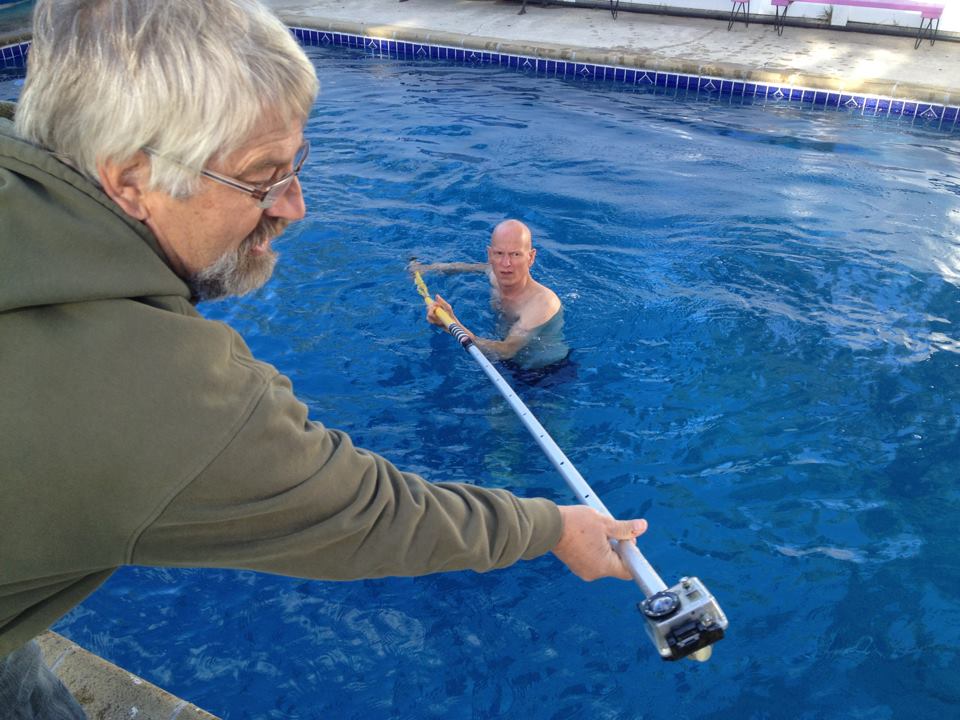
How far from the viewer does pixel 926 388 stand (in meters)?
5.08

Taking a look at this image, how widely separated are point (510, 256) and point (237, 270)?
3687 millimetres

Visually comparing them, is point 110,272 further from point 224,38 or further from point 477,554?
point 477,554

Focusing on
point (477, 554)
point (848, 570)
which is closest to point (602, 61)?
point (848, 570)

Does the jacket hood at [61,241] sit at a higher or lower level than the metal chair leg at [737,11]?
lower

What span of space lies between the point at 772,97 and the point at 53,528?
1050 centimetres

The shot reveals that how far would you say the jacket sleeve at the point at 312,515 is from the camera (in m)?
1.35

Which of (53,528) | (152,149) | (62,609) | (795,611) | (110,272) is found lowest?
(795,611)

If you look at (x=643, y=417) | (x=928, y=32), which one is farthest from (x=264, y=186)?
(x=928, y=32)

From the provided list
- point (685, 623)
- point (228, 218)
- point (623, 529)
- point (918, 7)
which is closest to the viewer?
point (228, 218)

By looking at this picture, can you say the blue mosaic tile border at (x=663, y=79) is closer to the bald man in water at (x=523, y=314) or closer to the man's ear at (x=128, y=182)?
the bald man in water at (x=523, y=314)

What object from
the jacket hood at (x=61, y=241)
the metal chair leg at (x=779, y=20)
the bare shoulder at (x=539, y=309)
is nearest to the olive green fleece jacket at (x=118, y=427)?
the jacket hood at (x=61, y=241)

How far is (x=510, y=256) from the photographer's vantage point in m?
5.18

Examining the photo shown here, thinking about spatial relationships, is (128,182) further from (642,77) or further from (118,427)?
(642,77)

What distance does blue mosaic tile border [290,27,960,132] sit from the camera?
31.0 ft
